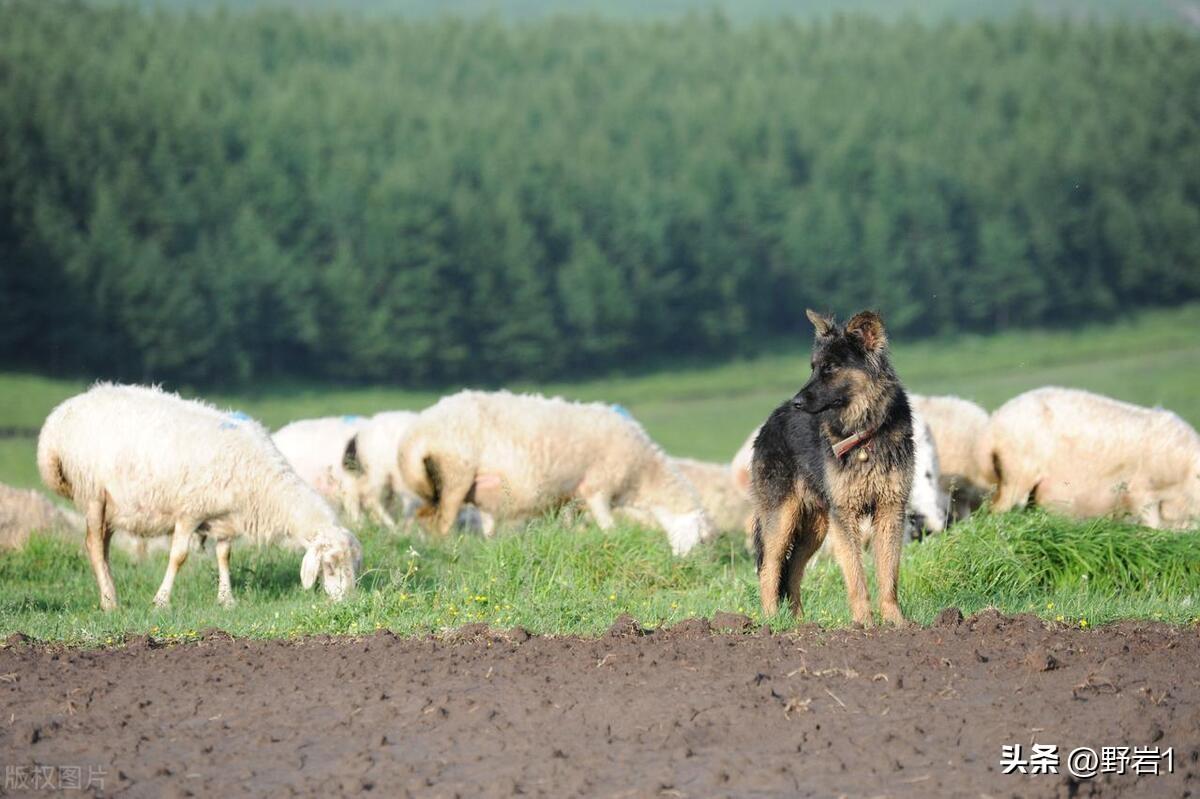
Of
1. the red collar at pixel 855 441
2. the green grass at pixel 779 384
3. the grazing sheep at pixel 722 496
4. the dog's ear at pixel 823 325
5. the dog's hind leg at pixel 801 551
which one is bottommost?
the green grass at pixel 779 384

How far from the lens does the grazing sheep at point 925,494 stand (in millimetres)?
13594

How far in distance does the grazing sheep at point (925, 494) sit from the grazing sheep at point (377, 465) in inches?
222

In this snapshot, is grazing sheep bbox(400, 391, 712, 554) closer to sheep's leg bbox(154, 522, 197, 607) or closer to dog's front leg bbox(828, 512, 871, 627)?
sheep's leg bbox(154, 522, 197, 607)

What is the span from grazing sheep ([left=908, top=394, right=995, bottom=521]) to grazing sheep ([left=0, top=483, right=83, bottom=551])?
8715 millimetres

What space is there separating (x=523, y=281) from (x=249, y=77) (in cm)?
2149

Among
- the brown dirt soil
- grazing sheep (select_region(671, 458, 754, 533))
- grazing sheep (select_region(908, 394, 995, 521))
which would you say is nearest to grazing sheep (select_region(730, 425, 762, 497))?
grazing sheep (select_region(671, 458, 754, 533))

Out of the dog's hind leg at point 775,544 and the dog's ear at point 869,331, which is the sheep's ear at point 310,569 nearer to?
the dog's hind leg at point 775,544

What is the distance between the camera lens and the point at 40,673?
25.8 ft

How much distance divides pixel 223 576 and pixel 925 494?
6.48m

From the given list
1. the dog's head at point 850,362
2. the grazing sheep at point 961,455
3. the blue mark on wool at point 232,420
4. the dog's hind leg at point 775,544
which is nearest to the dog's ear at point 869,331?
the dog's head at point 850,362

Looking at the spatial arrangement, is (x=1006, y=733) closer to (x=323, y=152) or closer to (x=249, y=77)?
(x=323, y=152)

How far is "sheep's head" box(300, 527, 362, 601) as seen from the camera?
36.0ft

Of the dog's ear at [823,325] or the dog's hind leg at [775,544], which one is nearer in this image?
the dog's ear at [823,325]

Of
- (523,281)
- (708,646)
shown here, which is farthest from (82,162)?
(708,646)
